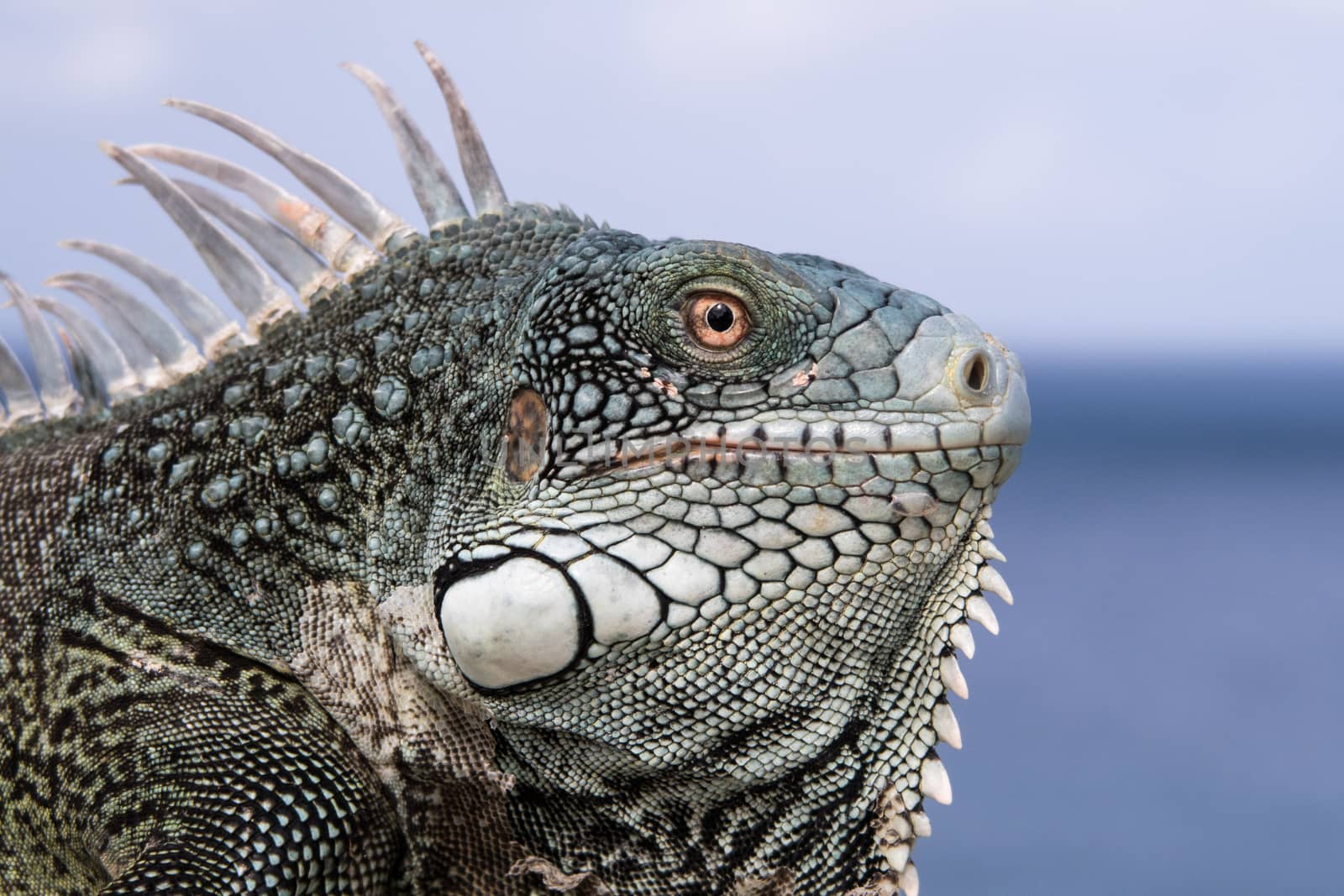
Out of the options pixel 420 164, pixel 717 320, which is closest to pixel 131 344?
pixel 420 164

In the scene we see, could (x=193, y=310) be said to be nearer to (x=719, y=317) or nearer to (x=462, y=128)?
(x=462, y=128)

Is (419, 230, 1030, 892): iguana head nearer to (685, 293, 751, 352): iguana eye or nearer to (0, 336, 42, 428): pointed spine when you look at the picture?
(685, 293, 751, 352): iguana eye

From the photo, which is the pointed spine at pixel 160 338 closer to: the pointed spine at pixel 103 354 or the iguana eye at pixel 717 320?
the pointed spine at pixel 103 354

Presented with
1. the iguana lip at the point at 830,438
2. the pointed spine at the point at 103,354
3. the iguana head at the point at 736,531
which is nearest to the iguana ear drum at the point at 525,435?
the iguana head at the point at 736,531

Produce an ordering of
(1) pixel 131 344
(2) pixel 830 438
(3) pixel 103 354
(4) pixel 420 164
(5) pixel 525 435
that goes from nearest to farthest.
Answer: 1. (2) pixel 830 438
2. (5) pixel 525 435
3. (4) pixel 420 164
4. (1) pixel 131 344
5. (3) pixel 103 354

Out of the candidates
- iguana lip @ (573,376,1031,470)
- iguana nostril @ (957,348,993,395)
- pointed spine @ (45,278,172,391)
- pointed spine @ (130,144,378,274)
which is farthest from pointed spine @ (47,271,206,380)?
iguana nostril @ (957,348,993,395)

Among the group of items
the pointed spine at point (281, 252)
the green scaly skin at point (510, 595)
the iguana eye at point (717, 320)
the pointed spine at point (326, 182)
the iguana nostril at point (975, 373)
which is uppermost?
the pointed spine at point (326, 182)

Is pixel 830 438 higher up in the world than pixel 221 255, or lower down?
lower down

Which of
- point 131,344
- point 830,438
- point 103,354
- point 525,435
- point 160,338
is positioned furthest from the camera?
point 103,354
